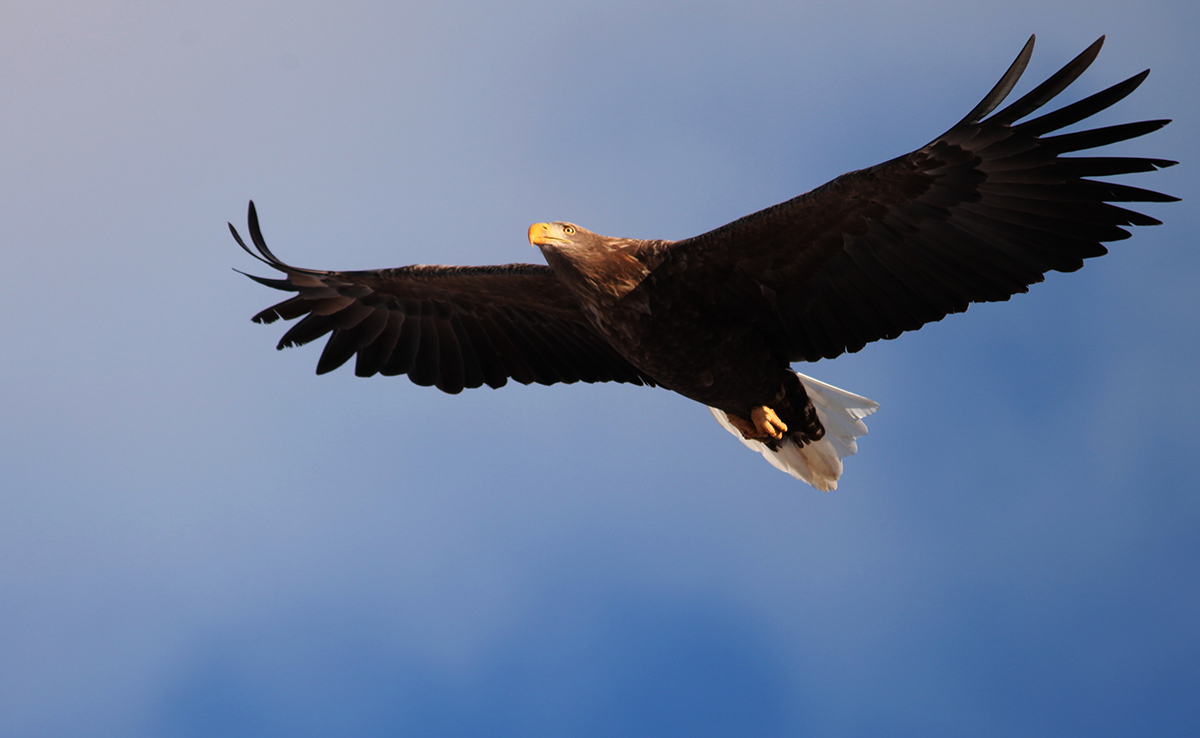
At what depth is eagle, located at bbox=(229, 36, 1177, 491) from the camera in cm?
541

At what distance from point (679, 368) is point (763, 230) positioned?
1010 millimetres

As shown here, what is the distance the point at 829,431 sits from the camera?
7.60 m

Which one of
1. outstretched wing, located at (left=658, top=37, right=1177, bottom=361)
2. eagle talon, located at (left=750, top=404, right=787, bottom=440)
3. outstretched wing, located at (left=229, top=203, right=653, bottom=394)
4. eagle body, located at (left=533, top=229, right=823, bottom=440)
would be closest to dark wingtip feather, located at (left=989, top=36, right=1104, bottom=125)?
outstretched wing, located at (left=658, top=37, right=1177, bottom=361)

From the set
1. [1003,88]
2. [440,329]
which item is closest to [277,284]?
[440,329]

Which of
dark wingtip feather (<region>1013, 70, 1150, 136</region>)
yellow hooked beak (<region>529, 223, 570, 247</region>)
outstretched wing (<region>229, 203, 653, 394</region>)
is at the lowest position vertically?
outstretched wing (<region>229, 203, 653, 394</region>)

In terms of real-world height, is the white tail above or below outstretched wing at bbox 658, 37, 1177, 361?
below

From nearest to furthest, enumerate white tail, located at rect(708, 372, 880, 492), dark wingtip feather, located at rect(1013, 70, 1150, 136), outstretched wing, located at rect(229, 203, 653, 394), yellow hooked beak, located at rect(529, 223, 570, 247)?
dark wingtip feather, located at rect(1013, 70, 1150, 136)
yellow hooked beak, located at rect(529, 223, 570, 247)
outstretched wing, located at rect(229, 203, 653, 394)
white tail, located at rect(708, 372, 880, 492)

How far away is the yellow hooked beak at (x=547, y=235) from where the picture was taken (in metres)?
5.97

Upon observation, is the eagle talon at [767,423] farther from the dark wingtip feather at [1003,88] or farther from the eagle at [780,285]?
the dark wingtip feather at [1003,88]

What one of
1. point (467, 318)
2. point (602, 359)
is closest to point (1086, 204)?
point (602, 359)

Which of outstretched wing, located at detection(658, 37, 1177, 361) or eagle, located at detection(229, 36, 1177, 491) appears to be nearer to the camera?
outstretched wing, located at detection(658, 37, 1177, 361)

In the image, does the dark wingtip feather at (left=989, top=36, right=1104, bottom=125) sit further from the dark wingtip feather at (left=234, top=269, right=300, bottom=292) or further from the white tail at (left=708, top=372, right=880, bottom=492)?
the dark wingtip feather at (left=234, top=269, right=300, bottom=292)

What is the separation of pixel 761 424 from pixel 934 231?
5.89ft

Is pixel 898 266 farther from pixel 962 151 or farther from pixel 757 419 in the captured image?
pixel 757 419
